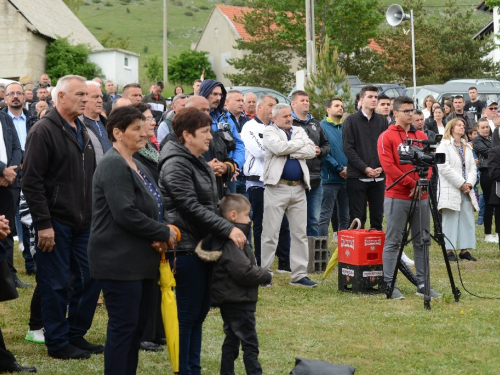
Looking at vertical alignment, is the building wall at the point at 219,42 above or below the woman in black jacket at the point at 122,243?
above

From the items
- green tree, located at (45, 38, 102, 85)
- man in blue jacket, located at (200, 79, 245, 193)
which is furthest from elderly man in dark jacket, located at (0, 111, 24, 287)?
green tree, located at (45, 38, 102, 85)

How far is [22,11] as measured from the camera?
44.6 meters

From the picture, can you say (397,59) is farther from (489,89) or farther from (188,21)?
(188,21)

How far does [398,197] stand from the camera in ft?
29.3

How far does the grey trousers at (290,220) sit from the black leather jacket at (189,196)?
381cm

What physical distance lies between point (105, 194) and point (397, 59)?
4728 cm

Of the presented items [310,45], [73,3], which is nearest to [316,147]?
[310,45]

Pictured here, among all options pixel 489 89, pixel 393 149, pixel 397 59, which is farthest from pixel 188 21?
pixel 393 149

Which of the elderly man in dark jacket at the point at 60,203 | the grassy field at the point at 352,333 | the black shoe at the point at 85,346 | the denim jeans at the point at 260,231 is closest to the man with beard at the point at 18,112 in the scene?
the grassy field at the point at 352,333

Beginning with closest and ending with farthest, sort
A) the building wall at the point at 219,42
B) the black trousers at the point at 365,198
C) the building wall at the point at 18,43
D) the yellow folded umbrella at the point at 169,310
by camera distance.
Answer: the yellow folded umbrella at the point at 169,310, the black trousers at the point at 365,198, the building wall at the point at 18,43, the building wall at the point at 219,42

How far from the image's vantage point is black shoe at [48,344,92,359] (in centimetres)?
646

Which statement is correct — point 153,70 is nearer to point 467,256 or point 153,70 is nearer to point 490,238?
point 490,238

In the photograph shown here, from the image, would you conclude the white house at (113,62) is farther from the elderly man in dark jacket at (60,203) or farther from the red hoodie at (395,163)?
the elderly man in dark jacket at (60,203)

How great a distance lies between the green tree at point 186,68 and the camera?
57.2 metres
